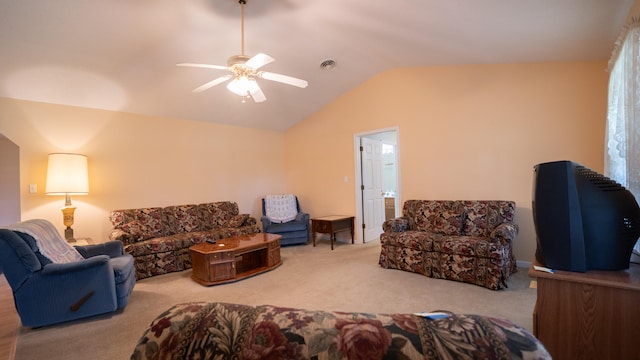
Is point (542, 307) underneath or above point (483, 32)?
underneath

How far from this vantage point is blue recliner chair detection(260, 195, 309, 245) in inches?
198

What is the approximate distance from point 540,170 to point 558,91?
2.49m

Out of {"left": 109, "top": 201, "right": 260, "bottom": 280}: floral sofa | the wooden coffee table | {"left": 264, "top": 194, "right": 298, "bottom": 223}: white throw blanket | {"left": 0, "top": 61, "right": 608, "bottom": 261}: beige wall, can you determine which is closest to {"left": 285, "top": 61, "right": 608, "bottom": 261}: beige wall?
{"left": 0, "top": 61, "right": 608, "bottom": 261}: beige wall

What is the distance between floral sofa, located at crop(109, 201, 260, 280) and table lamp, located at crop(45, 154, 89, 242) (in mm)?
484

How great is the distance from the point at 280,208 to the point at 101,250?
2958mm

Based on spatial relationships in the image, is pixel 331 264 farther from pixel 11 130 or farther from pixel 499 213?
pixel 11 130

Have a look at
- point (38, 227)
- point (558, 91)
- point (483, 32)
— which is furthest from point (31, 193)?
point (558, 91)

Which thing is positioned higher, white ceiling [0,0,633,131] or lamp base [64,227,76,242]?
white ceiling [0,0,633,131]

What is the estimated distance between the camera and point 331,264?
3.95 metres

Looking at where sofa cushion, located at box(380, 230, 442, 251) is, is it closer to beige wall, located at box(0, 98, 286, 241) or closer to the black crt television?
the black crt television

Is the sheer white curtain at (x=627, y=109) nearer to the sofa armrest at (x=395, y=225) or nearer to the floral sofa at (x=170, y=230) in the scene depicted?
the sofa armrest at (x=395, y=225)

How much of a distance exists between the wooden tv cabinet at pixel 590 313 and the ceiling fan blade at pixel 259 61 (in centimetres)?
229

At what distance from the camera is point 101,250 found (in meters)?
3.09

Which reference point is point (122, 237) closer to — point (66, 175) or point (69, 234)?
point (69, 234)
